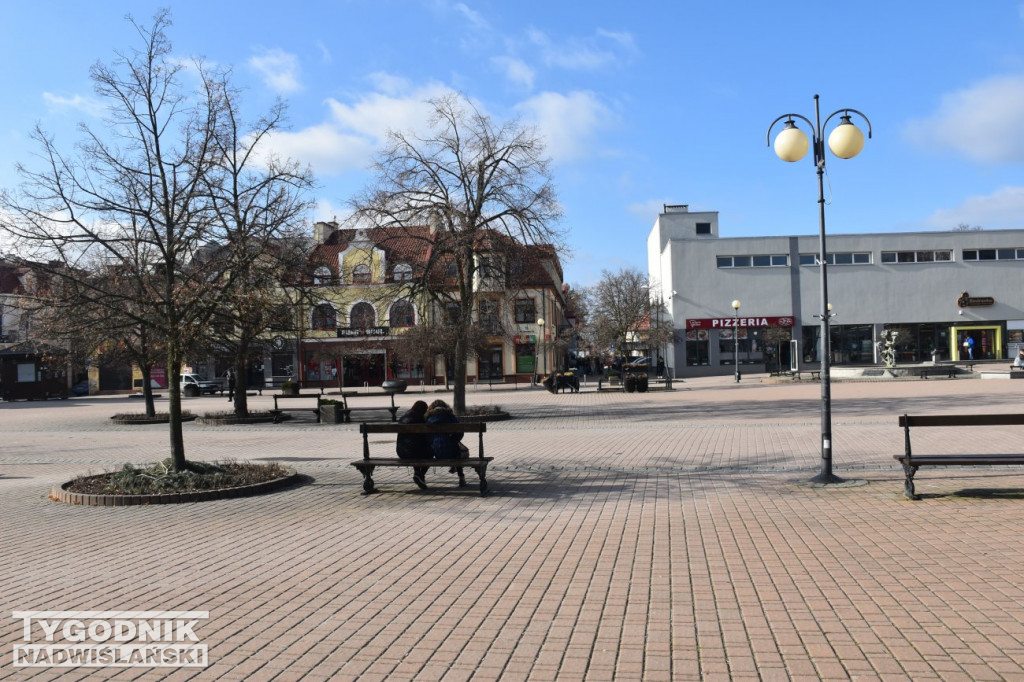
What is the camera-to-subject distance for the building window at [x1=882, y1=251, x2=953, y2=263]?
190ft

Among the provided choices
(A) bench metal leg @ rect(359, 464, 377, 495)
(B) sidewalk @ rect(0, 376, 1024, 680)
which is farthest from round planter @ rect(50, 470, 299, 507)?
(A) bench metal leg @ rect(359, 464, 377, 495)

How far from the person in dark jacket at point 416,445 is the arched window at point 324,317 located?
12.9 m

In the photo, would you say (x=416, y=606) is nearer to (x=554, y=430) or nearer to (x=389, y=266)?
(x=554, y=430)

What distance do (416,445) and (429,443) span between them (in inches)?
7.7

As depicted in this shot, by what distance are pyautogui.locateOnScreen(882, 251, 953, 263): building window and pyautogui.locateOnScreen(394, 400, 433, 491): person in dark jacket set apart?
5573cm

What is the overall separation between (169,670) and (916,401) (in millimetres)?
24110

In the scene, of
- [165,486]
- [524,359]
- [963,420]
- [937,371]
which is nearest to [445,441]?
[165,486]

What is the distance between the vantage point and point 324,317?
2362cm

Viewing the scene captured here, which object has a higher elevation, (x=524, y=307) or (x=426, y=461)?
(x=524, y=307)

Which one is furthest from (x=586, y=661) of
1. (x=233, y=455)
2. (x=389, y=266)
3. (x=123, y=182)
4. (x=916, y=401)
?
(x=916, y=401)

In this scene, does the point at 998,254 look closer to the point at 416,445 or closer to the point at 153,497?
the point at 416,445

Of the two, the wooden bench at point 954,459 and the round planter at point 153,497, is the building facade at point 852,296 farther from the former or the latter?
the round planter at point 153,497

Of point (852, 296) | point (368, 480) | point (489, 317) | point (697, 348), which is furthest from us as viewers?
point (697, 348)

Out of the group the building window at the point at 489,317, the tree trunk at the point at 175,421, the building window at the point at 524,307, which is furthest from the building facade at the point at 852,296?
the tree trunk at the point at 175,421
